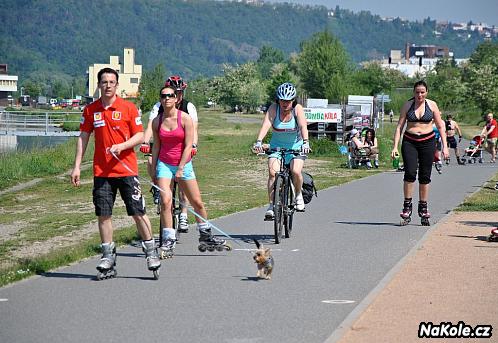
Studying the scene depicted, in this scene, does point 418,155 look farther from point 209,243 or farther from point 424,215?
point 209,243

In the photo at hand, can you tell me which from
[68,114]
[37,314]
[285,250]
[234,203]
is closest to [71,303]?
[37,314]

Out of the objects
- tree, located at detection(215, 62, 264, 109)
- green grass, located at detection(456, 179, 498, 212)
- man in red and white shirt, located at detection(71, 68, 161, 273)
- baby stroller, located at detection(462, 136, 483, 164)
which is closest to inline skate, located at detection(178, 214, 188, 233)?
man in red and white shirt, located at detection(71, 68, 161, 273)

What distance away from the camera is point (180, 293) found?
9.45 m

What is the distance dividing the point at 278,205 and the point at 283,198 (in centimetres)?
18

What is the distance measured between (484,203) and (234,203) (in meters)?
4.37

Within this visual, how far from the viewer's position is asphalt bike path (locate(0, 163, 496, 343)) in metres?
7.89

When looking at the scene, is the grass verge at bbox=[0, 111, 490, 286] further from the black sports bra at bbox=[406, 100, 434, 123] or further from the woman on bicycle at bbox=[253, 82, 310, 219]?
the black sports bra at bbox=[406, 100, 434, 123]

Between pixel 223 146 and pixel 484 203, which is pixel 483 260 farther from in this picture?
pixel 223 146

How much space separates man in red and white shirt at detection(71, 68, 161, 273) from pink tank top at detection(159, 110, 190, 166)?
1073 mm

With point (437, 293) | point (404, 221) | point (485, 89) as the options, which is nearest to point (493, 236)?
point (404, 221)

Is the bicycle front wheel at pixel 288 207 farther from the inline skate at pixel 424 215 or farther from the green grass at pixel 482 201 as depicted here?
the green grass at pixel 482 201

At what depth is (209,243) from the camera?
11.9 metres

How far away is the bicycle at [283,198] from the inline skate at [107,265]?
2985 mm

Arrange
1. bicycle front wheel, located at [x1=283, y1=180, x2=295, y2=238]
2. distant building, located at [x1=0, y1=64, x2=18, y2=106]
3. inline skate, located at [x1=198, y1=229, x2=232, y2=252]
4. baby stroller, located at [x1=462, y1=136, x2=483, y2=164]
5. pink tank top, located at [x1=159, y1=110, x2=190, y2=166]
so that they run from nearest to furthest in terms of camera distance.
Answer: pink tank top, located at [x1=159, y1=110, x2=190, y2=166] < inline skate, located at [x1=198, y1=229, x2=232, y2=252] < bicycle front wheel, located at [x1=283, y1=180, x2=295, y2=238] < baby stroller, located at [x1=462, y1=136, x2=483, y2=164] < distant building, located at [x1=0, y1=64, x2=18, y2=106]
